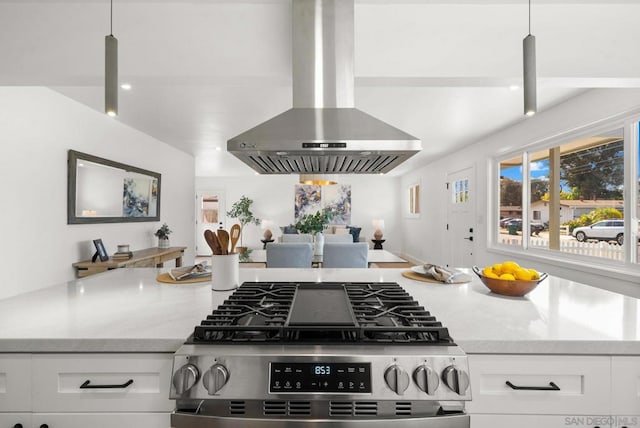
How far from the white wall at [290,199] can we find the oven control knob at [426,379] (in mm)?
8384

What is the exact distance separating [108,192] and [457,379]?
408 cm

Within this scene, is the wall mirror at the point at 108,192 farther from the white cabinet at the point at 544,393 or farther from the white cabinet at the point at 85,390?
the white cabinet at the point at 544,393

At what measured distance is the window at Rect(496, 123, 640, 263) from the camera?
2844mm

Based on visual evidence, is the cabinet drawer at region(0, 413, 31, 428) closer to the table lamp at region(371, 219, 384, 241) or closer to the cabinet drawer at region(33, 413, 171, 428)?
the cabinet drawer at region(33, 413, 171, 428)

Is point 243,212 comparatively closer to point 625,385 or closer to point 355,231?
point 355,231

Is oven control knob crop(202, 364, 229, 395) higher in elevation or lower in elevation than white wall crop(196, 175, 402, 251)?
lower

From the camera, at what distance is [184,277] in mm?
1725

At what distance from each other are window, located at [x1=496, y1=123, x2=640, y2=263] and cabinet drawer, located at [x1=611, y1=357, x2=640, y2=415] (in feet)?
7.74

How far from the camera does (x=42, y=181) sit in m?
2.84

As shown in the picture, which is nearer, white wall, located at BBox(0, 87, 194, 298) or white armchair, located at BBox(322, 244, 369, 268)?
white wall, located at BBox(0, 87, 194, 298)

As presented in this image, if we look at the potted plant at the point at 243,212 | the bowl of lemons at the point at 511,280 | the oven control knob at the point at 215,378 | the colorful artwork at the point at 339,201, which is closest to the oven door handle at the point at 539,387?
the bowl of lemons at the point at 511,280

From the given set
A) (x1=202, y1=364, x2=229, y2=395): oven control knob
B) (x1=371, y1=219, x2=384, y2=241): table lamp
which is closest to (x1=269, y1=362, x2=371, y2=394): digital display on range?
(x1=202, y1=364, x2=229, y2=395): oven control knob

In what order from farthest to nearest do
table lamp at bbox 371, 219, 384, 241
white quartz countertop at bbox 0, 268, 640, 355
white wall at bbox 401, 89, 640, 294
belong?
table lamp at bbox 371, 219, 384, 241 < white wall at bbox 401, 89, 640, 294 < white quartz countertop at bbox 0, 268, 640, 355

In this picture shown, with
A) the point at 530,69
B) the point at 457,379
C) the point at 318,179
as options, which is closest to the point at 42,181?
the point at 318,179
